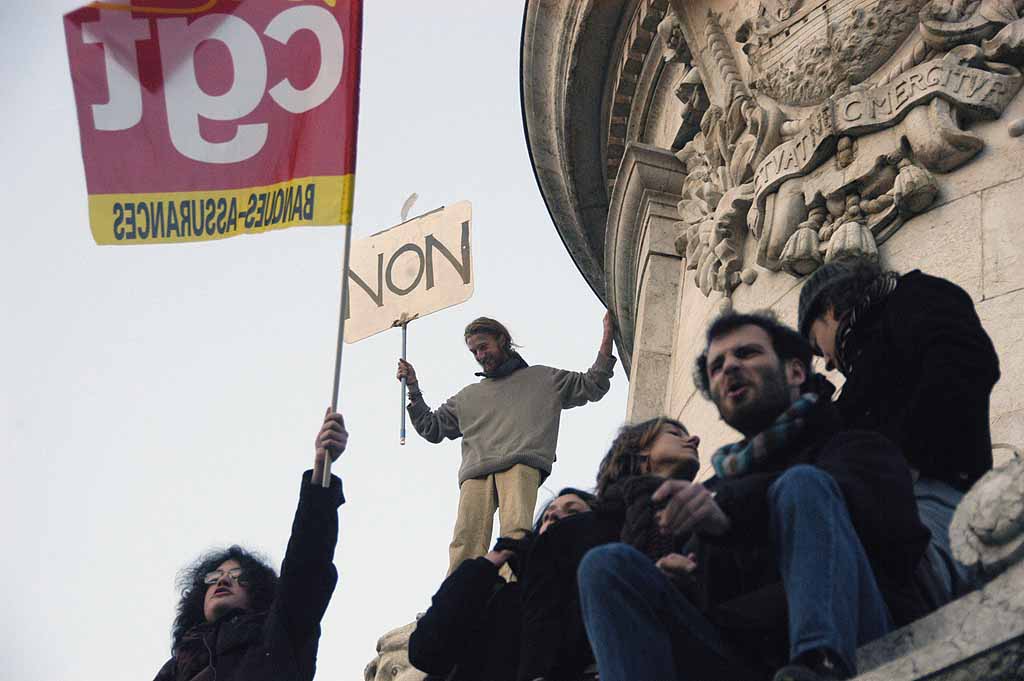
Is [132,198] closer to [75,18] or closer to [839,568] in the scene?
[75,18]

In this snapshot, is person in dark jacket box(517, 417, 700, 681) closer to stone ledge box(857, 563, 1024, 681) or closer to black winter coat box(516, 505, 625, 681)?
black winter coat box(516, 505, 625, 681)

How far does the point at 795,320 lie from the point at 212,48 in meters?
4.00

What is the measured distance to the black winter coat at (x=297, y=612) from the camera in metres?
9.09

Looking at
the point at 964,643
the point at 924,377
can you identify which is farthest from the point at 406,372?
the point at 964,643

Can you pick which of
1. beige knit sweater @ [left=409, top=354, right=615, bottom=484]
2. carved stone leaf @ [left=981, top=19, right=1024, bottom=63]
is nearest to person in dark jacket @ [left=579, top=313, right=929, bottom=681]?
carved stone leaf @ [left=981, top=19, right=1024, bottom=63]

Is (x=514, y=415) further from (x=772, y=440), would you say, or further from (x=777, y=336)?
(x=772, y=440)

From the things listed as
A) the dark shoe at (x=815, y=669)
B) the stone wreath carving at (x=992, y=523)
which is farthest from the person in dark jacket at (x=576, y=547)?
the dark shoe at (x=815, y=669)

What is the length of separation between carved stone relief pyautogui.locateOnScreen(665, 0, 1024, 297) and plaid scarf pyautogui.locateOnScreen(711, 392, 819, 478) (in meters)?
4.08

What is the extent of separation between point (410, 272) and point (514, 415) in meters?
3.30

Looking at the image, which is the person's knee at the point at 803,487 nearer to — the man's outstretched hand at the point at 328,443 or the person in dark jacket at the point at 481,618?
the person in dark jacket at the point at 481,618

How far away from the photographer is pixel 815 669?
614cm

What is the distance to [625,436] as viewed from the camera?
8.48 metres

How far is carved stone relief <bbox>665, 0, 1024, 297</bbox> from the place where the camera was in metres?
11.1

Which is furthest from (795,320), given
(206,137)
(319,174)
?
(206,137)
